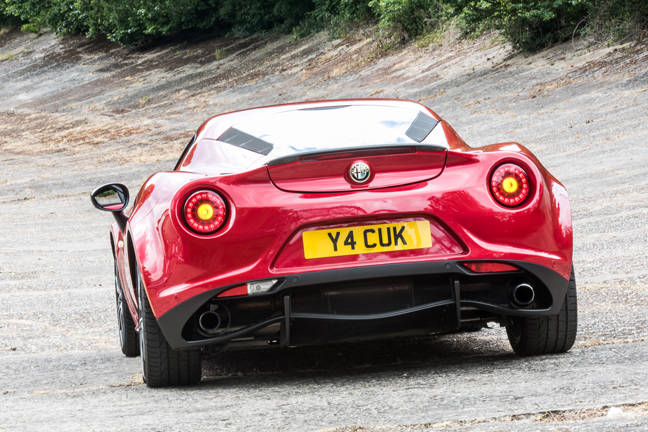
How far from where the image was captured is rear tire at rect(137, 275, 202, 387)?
4730 mm

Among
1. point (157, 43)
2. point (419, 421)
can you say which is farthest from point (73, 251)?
point (157, 43)

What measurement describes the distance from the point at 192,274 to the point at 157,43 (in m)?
44.1

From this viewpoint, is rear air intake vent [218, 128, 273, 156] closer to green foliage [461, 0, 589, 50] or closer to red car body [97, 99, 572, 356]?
red car body [97, 99, 572, 356]

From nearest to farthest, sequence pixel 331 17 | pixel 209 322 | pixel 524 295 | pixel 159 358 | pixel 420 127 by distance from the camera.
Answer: pixel 209 322
pixel 524 295
pixel 159 358
pixel 420 127
pixel 331 17

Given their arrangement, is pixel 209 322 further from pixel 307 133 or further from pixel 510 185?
pixel 510 185

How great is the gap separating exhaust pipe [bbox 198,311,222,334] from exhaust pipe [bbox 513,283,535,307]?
1300 millimetres

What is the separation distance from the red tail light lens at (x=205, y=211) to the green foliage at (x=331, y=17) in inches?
756

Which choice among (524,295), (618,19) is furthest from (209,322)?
(618,19)

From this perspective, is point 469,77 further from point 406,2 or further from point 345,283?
point 345,283

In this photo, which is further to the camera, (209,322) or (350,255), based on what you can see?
(209,322)

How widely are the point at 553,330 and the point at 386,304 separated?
0.91 m

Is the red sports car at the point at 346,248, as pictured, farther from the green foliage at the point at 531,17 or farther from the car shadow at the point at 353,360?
the green foliage at the point at 531,17

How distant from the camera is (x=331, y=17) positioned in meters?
39.1

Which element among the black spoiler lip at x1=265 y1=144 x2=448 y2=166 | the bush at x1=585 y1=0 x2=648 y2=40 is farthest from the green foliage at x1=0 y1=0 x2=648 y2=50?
the black spoiler lip at x1=265 y1=144 x2=448 y2=166
